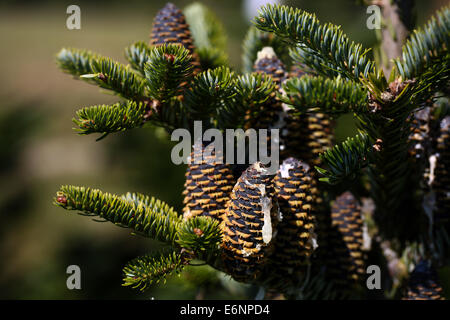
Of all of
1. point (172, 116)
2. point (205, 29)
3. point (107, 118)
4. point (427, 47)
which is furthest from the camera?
point (205, 29)

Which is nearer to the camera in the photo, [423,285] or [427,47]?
[427,47]

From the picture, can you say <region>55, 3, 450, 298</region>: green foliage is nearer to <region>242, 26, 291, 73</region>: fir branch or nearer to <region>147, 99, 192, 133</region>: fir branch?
<region>147, 99, 192, 133</region>: fir branch

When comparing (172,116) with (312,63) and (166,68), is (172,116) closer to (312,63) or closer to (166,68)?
(166,68)

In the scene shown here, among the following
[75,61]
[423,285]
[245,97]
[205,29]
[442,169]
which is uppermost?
[205,29]

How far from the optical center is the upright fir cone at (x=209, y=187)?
679mm

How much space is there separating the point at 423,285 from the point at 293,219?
314 mm

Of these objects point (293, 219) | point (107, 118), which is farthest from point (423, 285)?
point (107, 118)

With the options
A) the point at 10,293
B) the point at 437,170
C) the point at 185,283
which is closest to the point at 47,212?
the point at 10,293

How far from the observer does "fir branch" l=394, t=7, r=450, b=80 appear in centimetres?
50

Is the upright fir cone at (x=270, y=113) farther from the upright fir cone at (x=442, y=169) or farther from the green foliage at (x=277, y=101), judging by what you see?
the upright fir cone at (x=442, y=169)

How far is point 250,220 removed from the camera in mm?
610

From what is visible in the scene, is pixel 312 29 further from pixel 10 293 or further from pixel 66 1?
pixel 66 1

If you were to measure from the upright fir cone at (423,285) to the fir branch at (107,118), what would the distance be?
608mm
